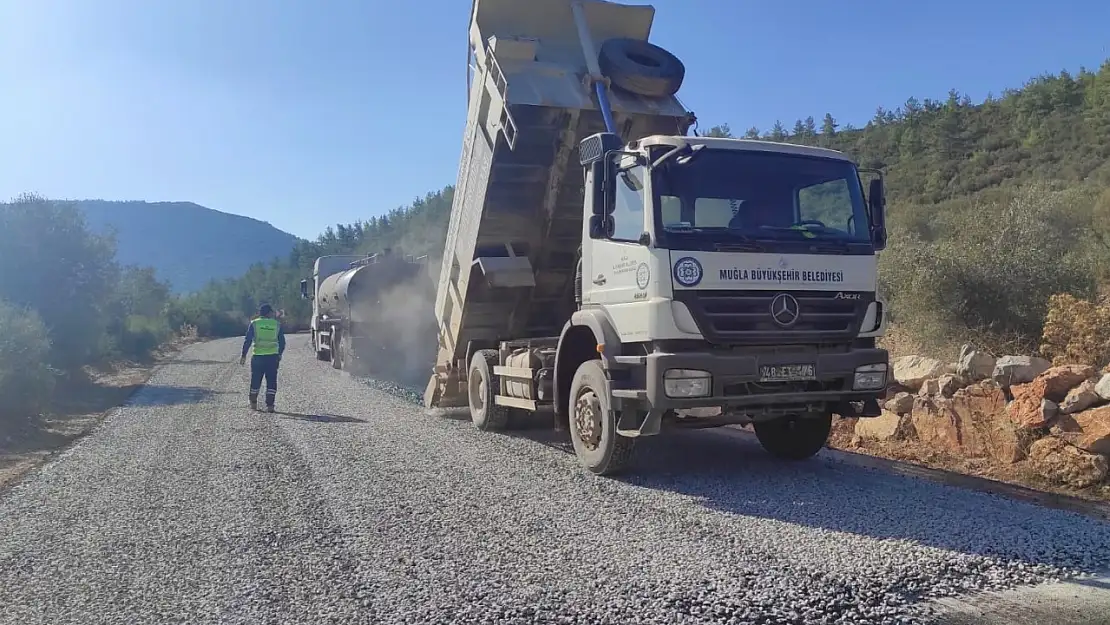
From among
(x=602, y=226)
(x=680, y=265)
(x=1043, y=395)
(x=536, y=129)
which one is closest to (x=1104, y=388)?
(x=1043, y=395)

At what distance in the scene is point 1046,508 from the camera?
5.77 meters

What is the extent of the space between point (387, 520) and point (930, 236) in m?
16.8

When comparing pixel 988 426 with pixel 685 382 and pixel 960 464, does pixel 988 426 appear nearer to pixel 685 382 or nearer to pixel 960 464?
pixel 960 464

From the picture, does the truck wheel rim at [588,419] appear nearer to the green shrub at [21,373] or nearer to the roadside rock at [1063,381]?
the roadside rock at [1063,381]

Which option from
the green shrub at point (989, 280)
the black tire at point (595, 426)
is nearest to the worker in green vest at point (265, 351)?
the black tire at point (595, 426)

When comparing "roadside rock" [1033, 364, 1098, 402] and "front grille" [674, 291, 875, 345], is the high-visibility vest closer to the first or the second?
"front grille" [674, 291, 875, 345]

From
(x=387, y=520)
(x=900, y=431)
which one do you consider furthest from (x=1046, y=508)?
(x=387, y=520)

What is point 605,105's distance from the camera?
801cm

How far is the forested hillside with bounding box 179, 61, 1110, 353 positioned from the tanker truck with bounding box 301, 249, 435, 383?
4.28 ft

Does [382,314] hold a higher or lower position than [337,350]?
higher

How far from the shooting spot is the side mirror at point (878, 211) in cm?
658

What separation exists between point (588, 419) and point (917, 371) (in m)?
4.81

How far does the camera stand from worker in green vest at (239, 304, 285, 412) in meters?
12.0

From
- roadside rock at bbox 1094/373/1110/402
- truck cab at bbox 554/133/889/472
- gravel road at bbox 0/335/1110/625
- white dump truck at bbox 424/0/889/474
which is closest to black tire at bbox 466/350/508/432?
white dump truck at bbox 424/0/889/474
